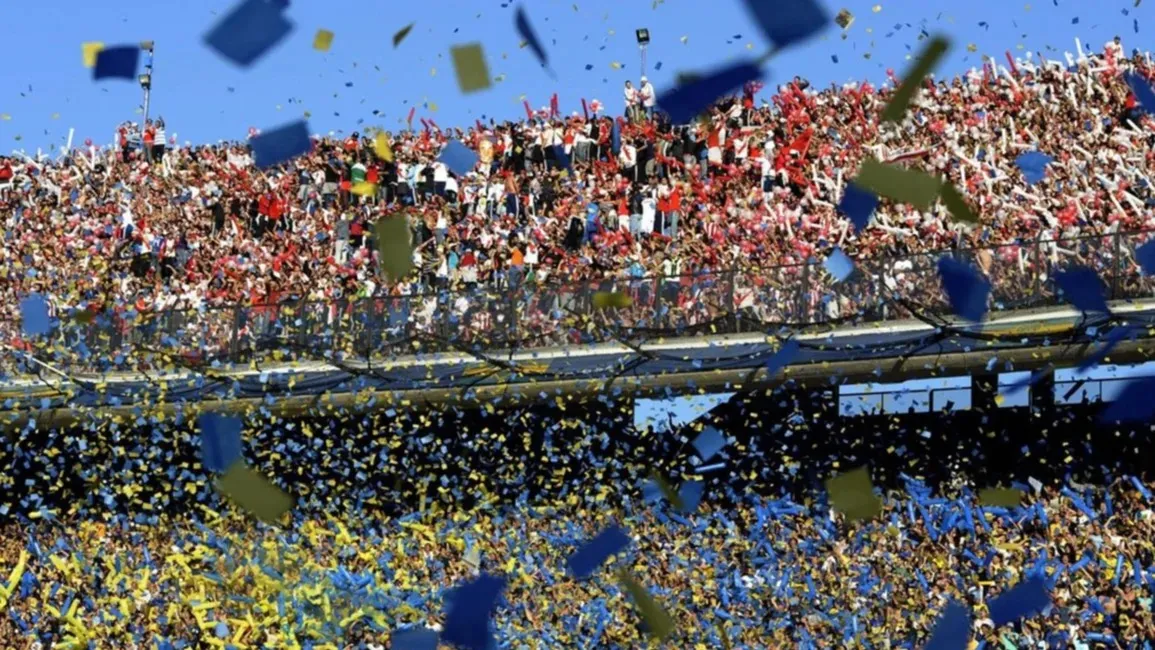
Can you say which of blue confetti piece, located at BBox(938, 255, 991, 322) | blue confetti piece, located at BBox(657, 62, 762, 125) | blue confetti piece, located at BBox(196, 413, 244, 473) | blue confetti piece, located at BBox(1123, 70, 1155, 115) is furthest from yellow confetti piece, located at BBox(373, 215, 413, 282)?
blue confetti piece, located at BBox(657, 62, 762, 125)

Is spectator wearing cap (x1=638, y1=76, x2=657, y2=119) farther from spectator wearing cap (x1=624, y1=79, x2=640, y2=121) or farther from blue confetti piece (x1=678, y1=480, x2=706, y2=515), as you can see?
blue confetti piece (x1=678, y1=480, x2=706, y2=515)

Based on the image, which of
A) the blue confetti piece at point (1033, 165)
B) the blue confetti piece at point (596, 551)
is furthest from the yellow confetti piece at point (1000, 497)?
the blue confetti piece at point (1033, 165)

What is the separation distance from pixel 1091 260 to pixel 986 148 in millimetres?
5717

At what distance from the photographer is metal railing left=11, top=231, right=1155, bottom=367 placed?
13.8m

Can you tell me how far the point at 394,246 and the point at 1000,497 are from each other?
18.1 ft

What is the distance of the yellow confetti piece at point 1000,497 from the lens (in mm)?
13711

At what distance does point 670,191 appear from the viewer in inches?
811

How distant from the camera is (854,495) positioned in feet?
49.8

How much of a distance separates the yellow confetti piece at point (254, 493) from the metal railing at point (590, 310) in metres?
1.35

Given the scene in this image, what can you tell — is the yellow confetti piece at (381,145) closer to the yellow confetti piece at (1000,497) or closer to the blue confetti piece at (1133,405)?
the yellow confetti piece at (1000,497)

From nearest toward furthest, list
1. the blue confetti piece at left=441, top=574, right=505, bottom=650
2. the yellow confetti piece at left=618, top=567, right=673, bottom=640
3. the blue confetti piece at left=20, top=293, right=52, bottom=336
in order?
the blue confetti piece at left=441, top=574, right=505, bottom=650, the yellow confetti piece at left=618, top=567, right=673, bottom=640, the blue confetti piece at left=20, top=293, right=52, bottom=336

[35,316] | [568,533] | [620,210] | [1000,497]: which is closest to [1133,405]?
[1000,497]

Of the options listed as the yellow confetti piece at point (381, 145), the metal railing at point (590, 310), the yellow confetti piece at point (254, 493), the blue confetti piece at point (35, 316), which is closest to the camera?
the metal railing at point (590, 310)

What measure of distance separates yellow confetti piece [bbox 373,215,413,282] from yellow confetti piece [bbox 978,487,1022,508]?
488cm
